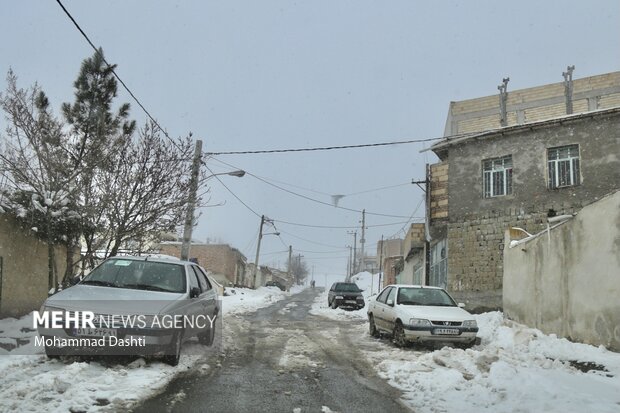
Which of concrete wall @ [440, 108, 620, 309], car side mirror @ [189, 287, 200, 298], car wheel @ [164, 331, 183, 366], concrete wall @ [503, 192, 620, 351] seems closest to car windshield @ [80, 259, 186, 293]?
car side mirror @ [189, 287, 200, 298]

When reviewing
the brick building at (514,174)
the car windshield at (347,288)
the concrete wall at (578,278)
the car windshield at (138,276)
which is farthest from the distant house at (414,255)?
the car windshield at (138,276)

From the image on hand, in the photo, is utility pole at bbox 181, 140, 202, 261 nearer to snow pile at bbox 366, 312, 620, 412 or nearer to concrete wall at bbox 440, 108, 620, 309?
snow pile at bbox 366, 312, 620, 412

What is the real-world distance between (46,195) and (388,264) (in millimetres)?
47626

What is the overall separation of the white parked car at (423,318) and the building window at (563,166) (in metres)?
7.98

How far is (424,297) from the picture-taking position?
11.9 metres

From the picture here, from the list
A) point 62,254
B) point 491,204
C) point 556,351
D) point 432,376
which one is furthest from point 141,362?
point 491,204

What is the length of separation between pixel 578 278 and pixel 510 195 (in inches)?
372

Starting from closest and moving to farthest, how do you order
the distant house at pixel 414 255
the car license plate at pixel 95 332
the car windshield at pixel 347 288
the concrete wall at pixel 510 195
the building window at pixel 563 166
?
the car license plate at pixel 95 332 → the concrete wall at pixel 510 195 → the building window at pixel 563 166 → the distant house at pixel 414 255 → the car windshield at pixel 347 288

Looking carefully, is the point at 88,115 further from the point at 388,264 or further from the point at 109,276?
the point at 388,264

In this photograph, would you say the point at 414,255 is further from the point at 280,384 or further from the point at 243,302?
the point at 280,384

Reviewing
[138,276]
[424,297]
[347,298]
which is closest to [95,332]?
[138,276]

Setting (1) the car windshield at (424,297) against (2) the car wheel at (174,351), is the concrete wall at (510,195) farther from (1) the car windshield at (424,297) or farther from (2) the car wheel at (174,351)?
(2) the car wheel at (174,351)

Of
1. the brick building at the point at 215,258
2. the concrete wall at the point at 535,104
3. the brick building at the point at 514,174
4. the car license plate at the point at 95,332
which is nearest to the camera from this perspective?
the car license plate at the point at 95,332

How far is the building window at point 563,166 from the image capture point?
17203 millimetres
